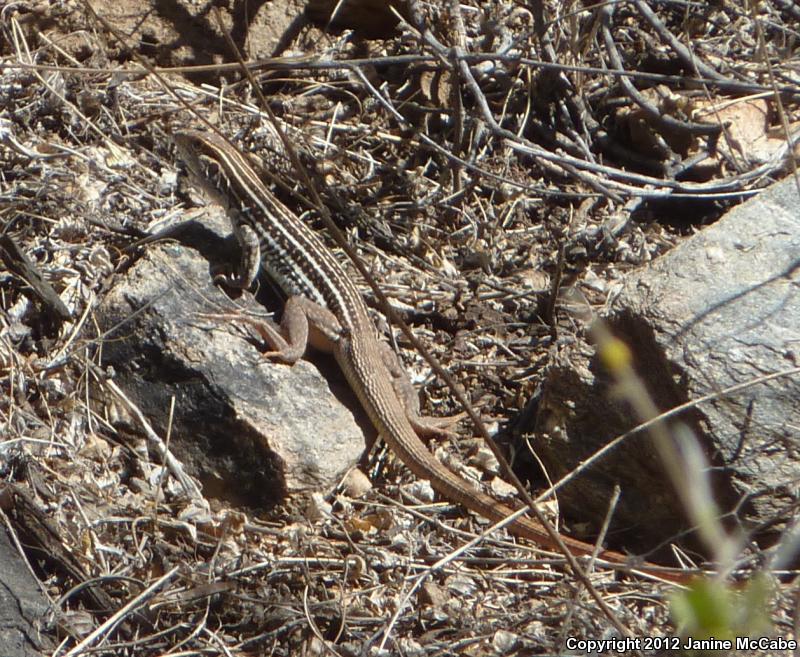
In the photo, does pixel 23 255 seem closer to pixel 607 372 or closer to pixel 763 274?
pixel 607 372

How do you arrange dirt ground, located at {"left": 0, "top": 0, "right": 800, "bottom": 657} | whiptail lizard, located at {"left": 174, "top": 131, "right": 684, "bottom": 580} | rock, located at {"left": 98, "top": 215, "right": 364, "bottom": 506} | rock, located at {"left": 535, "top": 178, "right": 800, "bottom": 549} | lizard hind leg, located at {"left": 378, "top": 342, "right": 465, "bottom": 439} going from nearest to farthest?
1. rock, located at {"left": 535, "top": 178, "right": 800, "bottom": 549}
2. dirt ground, located at {"left": 0, "top": 0, "right": 800, "bottom": 657}
3. rock, located at {"left": 98, "top": 215, "right": 364, "bottom": 506}
4. whiptail lizard, located at {"left": 174, "top": 131, "right": 684, "bottom": 580}
5. lizard hind leg, located at {"left": 378, "top": 342, "right": 465, "bottom": 439}

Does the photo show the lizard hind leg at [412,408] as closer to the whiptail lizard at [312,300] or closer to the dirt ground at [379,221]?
the whiptail lizard at [312,300]

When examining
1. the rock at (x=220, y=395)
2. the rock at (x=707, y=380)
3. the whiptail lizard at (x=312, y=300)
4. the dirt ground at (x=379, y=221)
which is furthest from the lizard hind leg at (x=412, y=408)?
the rock at (x=707, y=380)

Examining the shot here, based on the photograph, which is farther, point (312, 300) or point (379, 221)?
point (379, 221)

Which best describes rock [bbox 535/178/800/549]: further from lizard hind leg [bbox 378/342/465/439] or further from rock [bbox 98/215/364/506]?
rock [bbox 98/215/364/506]

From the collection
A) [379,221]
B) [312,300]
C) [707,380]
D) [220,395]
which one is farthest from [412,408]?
[707,380]

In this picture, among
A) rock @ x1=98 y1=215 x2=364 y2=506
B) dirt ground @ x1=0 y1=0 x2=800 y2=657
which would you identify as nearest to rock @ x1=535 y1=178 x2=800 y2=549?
dirt ground @ x1=0 y1=0 x2=800 y2=657

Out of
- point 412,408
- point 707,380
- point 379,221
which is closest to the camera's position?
point 707,380

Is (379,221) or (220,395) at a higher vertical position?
(379,221)

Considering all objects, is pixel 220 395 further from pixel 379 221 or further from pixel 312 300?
pixel 379 221
